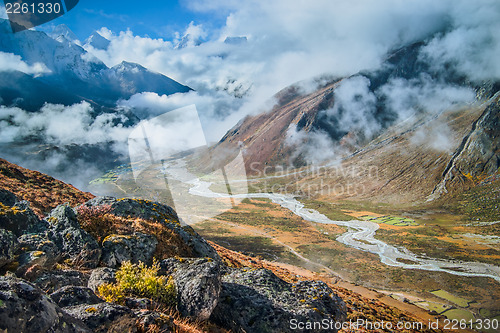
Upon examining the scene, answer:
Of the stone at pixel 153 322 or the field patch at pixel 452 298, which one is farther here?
the field patch at pixel 452 298

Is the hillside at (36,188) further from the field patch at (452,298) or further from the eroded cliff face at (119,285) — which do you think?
the field patch at (452,298)

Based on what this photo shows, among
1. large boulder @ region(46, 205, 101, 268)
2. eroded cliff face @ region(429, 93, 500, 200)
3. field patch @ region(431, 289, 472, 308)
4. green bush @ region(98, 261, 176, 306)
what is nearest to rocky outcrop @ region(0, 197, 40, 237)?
large boulder @ region(46, 205, 101, 268)

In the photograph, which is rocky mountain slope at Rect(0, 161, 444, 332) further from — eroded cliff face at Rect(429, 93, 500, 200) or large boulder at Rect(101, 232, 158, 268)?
eroded cliff face at Rect(429, 93, 500, 200)

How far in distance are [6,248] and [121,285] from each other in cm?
277

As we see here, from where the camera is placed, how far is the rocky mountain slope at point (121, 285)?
14.5ft

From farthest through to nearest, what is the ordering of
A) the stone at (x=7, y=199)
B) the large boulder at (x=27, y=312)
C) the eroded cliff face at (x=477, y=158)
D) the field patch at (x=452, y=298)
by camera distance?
the eroded cliff face at (x=477, y=158), the field patch at (x=452, y=298), the stone at (x=7, y=199), the large boulder at (x=27, y=312)

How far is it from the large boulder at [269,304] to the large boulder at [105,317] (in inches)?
133

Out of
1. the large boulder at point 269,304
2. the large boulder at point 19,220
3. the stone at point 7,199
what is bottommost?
the large boulder at point 269,304

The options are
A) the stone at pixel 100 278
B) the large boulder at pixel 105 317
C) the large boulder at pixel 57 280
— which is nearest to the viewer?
the large boulder at pixel 105 317

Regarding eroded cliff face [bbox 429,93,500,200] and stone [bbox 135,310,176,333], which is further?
eroded cliff face [bbox 429,93,500,200]

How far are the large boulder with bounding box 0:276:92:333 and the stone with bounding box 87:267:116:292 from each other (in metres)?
2.87

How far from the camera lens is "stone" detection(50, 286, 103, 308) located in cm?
532

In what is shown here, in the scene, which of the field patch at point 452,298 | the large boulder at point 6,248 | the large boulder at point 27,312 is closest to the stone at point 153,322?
the large boulder at point 27,312

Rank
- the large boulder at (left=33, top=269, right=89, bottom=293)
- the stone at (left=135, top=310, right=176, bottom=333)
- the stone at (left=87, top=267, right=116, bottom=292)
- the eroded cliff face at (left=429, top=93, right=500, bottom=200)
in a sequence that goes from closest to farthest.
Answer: the stone at (left=135, top=310, right=176, bottom=333), the large boulder at (left=33, top=269, right=89, bottom=293), the stone at (left=87, top=267, right=116, bottom=292), the eroded cliff face at (left=429, top=93, right=500, bottom=200)
